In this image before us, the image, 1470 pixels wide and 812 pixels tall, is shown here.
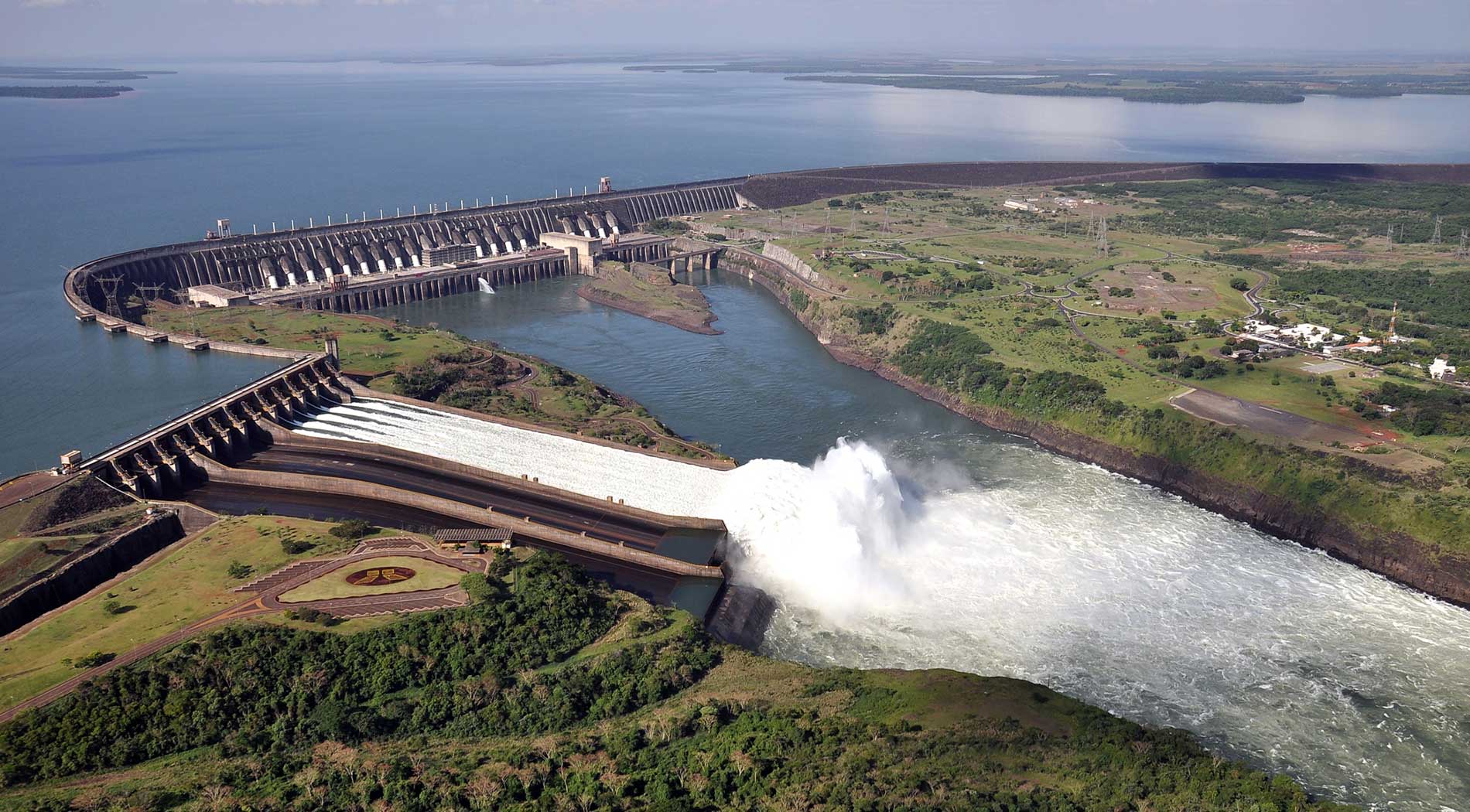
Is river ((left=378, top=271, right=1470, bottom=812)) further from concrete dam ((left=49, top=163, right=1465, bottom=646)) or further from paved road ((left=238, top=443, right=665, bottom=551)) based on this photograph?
paved road ((left=238, top=443, right=665, bottom=551))

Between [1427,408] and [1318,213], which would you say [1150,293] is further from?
[1318,213]

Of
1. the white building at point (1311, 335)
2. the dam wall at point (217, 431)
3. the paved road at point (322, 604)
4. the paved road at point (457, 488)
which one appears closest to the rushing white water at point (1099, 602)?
the paved road at point (457, 488)

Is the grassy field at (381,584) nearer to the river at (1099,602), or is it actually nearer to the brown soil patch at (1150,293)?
the river at (1099,602)

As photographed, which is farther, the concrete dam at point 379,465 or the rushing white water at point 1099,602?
the concrete dam at point 379,465

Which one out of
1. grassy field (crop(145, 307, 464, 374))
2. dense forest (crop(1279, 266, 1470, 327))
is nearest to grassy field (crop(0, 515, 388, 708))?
grassy field (crop(145, 307, 464, 374))

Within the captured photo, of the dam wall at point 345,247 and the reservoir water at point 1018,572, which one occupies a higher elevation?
the dam wall at point 345,247

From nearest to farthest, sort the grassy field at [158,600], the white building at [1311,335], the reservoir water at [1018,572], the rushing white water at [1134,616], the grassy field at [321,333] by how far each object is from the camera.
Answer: the grassy field at [158,600] < the rushing white water at [1134,616] < the reservoir water at [1018,572] < the grassy field at [321,333] < the white building at [1311,335]

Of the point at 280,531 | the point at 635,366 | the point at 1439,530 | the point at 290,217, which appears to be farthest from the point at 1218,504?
the point at 290,217
